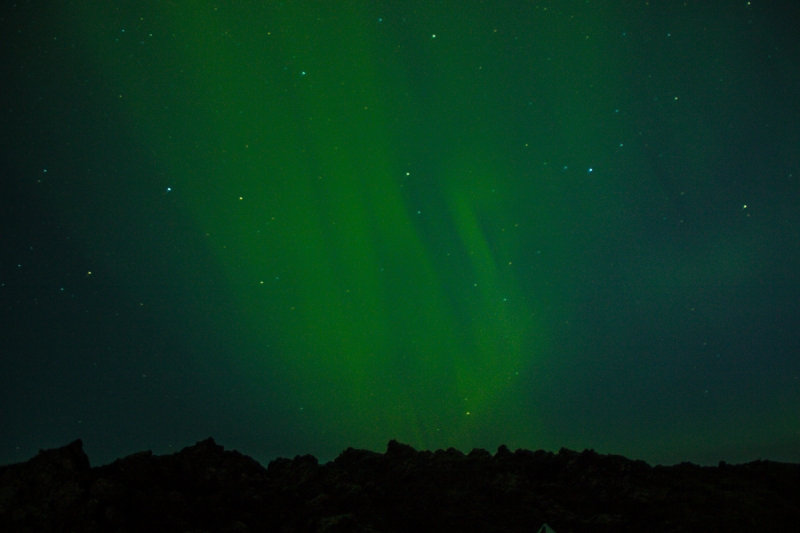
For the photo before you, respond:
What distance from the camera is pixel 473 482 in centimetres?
2009

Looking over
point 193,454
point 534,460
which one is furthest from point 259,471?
point 534,460

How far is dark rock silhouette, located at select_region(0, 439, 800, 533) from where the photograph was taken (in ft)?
48.6

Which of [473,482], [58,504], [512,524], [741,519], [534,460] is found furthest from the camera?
[534,460]

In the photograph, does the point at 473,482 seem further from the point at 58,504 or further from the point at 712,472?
the point at 58,504

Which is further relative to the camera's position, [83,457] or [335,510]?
[335,510]

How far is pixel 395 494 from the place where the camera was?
1981 centimetres

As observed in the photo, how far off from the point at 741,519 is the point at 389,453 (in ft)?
53.6

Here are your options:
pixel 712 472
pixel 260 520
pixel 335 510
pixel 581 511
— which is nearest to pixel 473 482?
pixel 581 511

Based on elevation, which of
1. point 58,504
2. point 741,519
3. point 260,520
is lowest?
point 741,519

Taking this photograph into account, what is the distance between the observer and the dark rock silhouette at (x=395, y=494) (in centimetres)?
1480

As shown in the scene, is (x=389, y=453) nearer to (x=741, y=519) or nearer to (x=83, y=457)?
(x=83, y=457)

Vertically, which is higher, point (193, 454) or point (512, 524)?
point (193, 454)

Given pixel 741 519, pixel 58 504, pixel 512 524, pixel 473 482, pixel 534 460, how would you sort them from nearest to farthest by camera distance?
1. pixel 58 504
2. pixel 741 519
3. pixel 512 524
4. pixel 473 482
5. pixel 534 460

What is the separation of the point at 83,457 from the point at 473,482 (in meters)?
17.5
